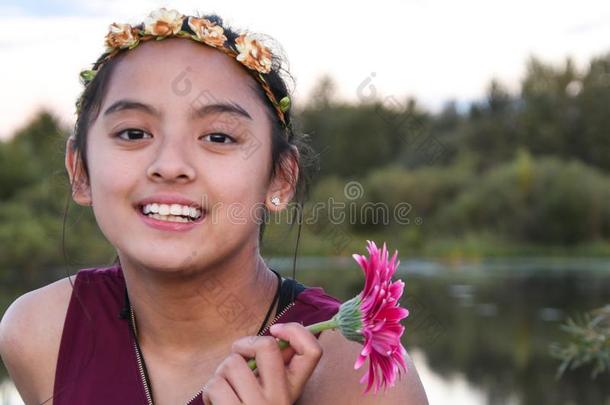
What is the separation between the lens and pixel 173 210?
5.38ft

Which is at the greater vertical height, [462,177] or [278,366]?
[462,177]

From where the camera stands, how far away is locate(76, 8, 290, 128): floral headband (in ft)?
5.71

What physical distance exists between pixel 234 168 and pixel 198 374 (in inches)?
17.4

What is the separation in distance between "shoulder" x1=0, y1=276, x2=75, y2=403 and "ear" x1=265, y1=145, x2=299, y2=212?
54 centimetres

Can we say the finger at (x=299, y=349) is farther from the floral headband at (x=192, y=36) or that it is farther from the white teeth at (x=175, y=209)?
the floral headband at (x=192, y=36)

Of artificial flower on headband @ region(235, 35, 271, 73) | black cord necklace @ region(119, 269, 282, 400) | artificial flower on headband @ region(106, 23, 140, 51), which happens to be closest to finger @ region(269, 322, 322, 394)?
black cord necklace @ region(119, 269, 282, 400)

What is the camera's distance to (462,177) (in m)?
24.8

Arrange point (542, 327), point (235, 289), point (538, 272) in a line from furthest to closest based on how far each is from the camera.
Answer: point (538, 272)
point (542, 327)
point (235, 289)

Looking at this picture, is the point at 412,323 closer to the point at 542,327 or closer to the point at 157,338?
Answer: the point at 542,327

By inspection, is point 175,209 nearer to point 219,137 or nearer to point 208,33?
point 219,137

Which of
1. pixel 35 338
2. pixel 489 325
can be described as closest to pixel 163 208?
pixel 35 338

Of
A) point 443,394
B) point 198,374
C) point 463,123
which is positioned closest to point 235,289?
point 198,374

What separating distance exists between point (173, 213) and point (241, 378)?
35 centimetres

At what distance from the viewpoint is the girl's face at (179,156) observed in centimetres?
164
